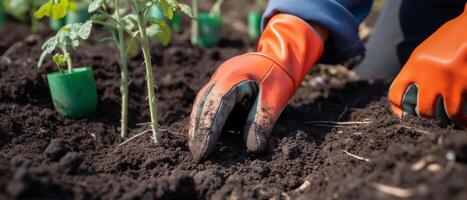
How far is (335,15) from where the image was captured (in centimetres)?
199

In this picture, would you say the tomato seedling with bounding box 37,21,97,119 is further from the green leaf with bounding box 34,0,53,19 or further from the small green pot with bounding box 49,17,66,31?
the small green pot with bounding box 49,17,66,31

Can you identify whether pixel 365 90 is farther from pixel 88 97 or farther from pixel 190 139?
pixel 88 97

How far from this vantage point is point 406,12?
2.32 meters

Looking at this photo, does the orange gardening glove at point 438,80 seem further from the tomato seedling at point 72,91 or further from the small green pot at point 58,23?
the small green pot at point 58,23

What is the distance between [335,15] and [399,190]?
1143 millimetres

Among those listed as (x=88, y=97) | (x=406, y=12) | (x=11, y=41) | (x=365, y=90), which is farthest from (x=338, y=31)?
(x=11, y=41)

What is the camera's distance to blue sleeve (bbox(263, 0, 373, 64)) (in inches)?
76.6

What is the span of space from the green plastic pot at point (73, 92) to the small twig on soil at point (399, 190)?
1.33m

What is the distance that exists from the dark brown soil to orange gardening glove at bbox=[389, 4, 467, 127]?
9cm

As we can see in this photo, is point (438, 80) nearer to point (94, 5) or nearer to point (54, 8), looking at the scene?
point (94, 5)

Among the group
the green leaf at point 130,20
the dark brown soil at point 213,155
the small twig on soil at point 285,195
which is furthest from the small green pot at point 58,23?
the small twig on soil at point 285,195

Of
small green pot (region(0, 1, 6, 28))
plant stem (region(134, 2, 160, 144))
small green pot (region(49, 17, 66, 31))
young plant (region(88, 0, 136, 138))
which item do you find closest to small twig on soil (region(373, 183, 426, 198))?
plant stem (region(134, 2, 160, 144))

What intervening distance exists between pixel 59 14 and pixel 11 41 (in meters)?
2.15

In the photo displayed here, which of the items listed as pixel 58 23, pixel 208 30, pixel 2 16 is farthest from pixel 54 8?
pixel 2 16
